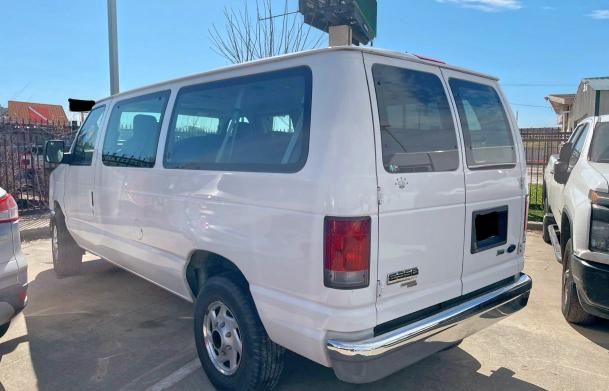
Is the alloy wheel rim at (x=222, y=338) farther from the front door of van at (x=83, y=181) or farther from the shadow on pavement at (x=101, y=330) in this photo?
the front door of van at (x=83, y=181)

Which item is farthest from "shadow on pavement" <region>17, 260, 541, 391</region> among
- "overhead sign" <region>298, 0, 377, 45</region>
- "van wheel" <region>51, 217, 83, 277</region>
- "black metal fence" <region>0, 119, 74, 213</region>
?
"overhead sign" <region>298, 0, 377, 45</region>

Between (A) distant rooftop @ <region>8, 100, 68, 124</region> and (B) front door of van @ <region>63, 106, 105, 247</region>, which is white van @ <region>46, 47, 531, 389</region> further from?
(A) distant rooftop @ <region>8, 100, 68, 124</region>

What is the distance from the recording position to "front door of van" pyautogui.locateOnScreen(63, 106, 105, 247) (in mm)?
4988

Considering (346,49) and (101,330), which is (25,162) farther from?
(346,49)

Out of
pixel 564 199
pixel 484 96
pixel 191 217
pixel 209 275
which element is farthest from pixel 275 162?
pixel 564 199

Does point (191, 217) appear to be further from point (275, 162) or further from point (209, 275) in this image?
point (275, 162)

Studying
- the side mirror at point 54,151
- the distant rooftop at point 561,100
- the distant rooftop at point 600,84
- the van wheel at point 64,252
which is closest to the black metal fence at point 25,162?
the van wheel at point 64,252

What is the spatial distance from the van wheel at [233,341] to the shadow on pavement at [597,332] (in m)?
2.89

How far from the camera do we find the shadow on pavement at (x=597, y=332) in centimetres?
415

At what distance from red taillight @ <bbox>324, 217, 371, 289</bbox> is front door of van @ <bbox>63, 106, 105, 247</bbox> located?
3290mm

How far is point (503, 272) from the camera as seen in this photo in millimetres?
3494

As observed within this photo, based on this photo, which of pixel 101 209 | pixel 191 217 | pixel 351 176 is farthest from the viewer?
pixel 101 209

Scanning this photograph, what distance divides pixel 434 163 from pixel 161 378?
8.03ft

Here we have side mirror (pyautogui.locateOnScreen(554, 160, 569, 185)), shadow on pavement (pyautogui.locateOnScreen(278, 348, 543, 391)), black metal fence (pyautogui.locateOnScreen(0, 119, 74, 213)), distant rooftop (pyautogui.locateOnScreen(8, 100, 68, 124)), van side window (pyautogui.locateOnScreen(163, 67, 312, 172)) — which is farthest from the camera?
distant rooftop (pyautogui.locateOnScreen(8, 100, 68, 124))
